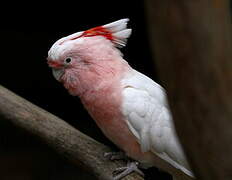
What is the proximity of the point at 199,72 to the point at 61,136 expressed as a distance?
142cm

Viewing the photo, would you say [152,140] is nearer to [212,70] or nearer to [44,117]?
[44,117]

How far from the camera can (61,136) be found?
227 cm

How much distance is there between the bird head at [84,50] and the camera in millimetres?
2211

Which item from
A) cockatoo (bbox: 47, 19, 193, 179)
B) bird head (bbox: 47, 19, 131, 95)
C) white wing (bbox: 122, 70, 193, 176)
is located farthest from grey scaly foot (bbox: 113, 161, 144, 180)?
bird head (bbox: 47, 19, 131, 95)

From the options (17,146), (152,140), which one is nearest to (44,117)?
(152,140)

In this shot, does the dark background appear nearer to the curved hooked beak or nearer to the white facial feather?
the white facial feather

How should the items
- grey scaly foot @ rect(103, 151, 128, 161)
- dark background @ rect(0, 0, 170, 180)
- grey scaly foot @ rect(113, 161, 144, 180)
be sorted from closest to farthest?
grey scaly foot @ rect(113, 161, 144, 180) < grey scaly foot @ rect(103, 151, 128, 161) < dark background @ rect(0, 0, 170, 180)

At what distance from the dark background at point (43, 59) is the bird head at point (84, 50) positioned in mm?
1530

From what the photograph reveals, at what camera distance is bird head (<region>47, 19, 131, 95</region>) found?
2.21m

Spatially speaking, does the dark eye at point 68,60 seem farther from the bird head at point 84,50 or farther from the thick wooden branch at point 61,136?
the thick wooden branch at point 61,136

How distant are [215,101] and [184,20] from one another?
0.61 ft

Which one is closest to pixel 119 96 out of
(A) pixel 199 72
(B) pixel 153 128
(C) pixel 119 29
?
(B) pixel 153 128

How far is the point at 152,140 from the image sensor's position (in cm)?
214

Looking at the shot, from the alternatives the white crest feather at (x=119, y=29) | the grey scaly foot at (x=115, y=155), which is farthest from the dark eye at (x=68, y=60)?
the grey scaly foot at (x=115, y=155)
